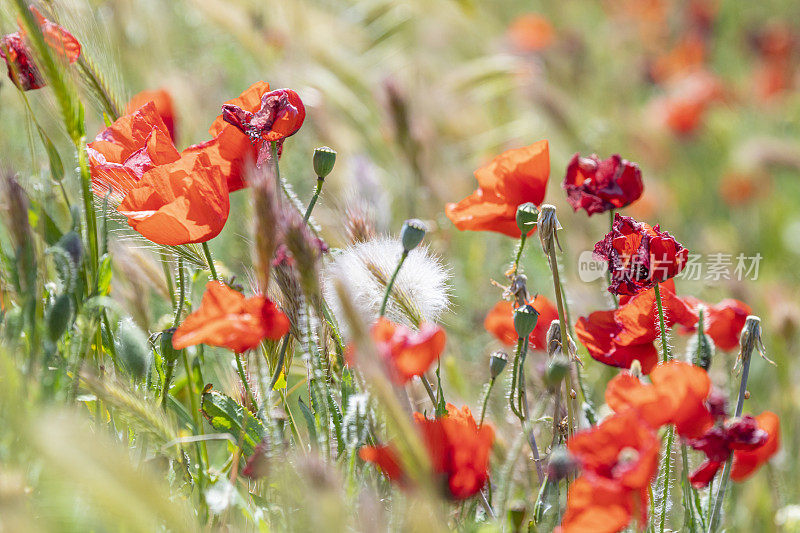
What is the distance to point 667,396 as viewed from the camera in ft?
2.09

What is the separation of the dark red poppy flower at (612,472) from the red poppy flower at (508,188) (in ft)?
1.27

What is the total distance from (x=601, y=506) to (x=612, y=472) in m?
0.04

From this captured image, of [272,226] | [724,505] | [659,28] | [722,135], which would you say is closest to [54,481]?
[272,226]

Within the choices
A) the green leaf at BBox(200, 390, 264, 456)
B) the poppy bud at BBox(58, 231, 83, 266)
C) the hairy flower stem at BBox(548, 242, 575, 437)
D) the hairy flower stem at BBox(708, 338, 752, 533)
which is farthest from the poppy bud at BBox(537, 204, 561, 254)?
the poppy bud at BBox(58, 231, 83, 266)

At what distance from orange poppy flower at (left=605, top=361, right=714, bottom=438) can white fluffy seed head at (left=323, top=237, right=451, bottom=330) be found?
0.90 ft

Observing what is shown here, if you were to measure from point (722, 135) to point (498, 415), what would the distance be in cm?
266

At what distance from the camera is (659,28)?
13.5 ft

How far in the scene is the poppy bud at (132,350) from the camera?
881mm

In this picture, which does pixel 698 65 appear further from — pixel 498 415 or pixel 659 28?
pixel 498 415

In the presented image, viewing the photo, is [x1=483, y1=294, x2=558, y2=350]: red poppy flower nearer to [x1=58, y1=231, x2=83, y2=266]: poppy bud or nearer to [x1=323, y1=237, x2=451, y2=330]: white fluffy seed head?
[x1=323, y1=237, x2=451, y2=330]: white fluffy seed head

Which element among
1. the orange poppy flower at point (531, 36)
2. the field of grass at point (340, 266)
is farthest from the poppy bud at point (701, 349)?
the orange poppy flower at point (531, 36)

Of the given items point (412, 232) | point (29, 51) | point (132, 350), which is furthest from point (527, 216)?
point (29, 51)

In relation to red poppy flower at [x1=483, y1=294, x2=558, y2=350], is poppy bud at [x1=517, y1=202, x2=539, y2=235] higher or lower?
higher

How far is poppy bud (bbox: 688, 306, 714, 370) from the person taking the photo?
31.8 inches
